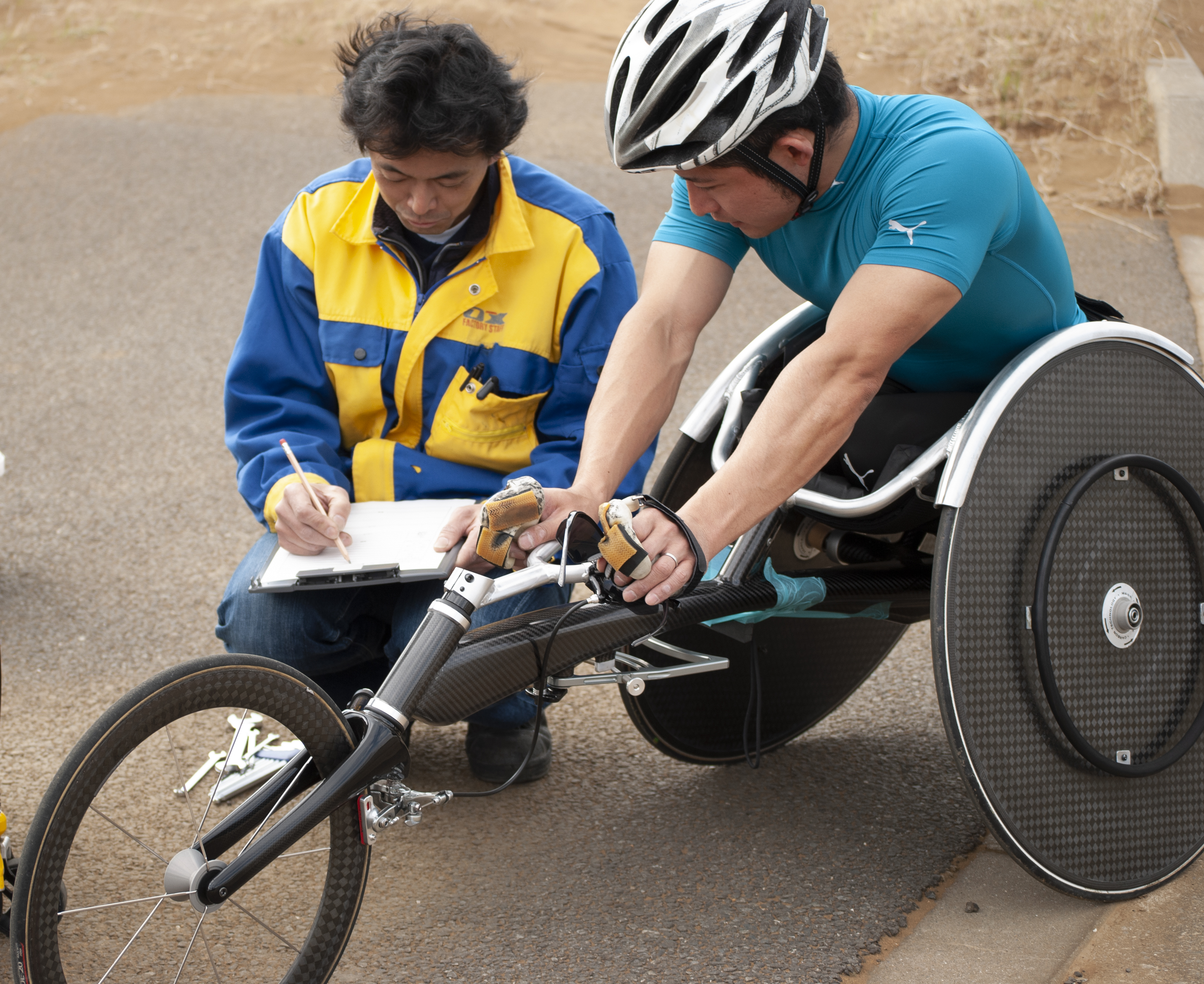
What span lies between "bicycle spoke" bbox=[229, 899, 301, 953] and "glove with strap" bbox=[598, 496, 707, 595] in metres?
0.82

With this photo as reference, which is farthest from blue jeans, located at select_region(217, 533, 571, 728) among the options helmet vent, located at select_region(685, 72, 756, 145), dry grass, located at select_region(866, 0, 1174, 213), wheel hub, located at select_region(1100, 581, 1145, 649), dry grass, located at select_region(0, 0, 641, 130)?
dry grass, located at select_region(0, 0, 641, 130)

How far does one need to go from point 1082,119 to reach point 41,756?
24.7 feet

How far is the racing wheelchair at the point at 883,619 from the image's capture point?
1.88 meters

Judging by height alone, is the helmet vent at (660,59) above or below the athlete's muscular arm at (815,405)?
above

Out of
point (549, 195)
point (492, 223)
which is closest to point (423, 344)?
point (492, 223)

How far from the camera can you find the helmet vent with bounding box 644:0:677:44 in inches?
84.8

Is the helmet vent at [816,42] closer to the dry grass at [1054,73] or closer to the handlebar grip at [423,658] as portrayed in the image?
the handlebar grip at [423,658]

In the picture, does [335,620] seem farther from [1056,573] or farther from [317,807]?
[1056,573]

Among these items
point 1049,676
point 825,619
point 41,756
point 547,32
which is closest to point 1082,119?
point 547,32

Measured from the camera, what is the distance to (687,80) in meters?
2.10

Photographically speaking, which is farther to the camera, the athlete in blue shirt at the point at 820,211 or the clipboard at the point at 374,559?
the clipboard at the point at 374,559

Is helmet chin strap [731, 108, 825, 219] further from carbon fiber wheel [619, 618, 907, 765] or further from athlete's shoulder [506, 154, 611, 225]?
carbon fiber wheel [619, 618, 907, 765]

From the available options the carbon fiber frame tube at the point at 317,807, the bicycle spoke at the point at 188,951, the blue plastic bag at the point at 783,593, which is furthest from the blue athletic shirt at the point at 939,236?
the bicycle spoke at the point at 188,951

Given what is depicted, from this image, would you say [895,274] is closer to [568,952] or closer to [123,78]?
[568,952]
